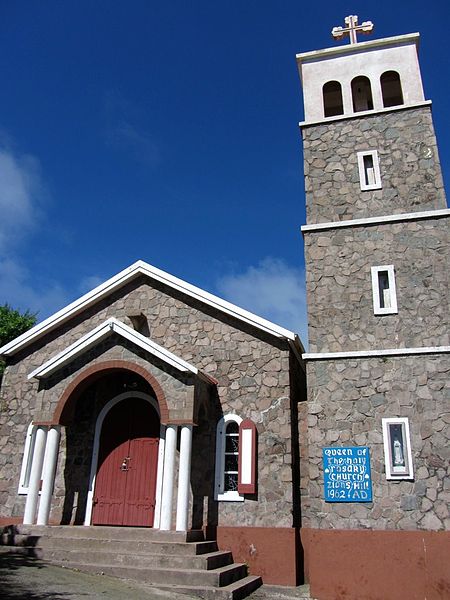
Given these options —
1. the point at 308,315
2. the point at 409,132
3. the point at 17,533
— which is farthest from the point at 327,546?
the point at 409,132

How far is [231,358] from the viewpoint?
12.8 m

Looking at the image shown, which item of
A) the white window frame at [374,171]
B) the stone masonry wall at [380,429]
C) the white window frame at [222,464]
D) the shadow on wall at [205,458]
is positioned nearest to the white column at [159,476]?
the shadow on wall at [205,458]

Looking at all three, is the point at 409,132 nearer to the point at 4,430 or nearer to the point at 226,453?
the point at 226,453

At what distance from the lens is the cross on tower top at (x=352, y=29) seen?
14.6 m

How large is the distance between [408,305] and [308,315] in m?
2.09

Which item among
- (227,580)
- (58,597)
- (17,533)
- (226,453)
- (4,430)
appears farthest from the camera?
(4,430)

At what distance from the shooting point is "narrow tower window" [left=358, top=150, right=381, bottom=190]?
41.3 feet

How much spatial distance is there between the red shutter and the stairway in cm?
132

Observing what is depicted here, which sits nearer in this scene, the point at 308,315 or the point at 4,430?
the point at 308,315

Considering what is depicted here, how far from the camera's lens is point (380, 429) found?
413 inches

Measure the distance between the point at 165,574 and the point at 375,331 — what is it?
20.1 feet

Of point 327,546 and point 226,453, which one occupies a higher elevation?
point 226,453

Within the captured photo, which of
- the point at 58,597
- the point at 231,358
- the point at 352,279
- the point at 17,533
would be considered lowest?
the point at 58,597

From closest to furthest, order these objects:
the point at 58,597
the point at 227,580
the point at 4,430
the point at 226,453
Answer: the point at 58,597
the point at 227,580
the point at 226,453
the point at 4,430
